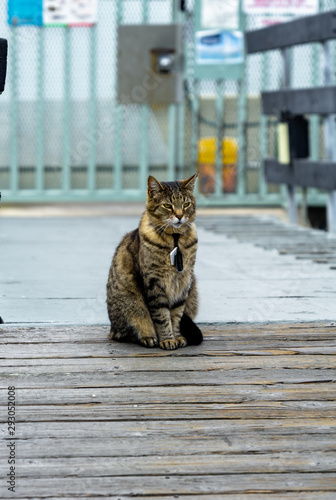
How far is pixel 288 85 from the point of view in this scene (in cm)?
839

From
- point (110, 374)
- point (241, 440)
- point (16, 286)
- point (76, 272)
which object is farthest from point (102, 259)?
point (241, 440)

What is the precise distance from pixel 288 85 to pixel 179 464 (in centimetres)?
652

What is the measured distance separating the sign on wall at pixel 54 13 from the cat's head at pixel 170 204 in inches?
245

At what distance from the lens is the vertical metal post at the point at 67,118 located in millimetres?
9453

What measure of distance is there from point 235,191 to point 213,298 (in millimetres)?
5369

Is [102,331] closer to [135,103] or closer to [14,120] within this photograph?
[135,103]

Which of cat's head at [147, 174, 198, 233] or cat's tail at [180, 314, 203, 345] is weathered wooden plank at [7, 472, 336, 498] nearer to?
cat's tail at [180, 314, 203, 345]

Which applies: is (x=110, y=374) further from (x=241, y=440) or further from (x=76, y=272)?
(x=76, y=272)

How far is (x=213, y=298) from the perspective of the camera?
4.53 meters

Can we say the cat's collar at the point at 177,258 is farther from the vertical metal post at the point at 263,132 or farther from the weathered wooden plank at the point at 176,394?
the vertical metal post at the point at 263,132

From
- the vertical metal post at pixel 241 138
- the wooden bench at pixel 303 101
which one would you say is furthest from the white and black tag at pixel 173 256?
the vertical metal post at pixel 241 138

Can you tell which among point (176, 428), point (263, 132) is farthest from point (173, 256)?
point (263, 132)

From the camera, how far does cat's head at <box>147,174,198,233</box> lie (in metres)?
3.51

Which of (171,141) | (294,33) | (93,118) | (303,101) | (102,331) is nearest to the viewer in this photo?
(102,331)
